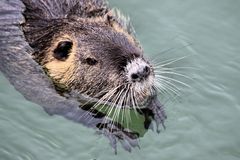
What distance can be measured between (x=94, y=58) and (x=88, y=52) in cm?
7

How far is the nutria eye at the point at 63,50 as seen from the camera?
497 cm

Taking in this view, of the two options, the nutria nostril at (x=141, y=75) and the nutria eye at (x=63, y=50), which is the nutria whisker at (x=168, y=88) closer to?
the nutria nostril at (x=141, y=75)

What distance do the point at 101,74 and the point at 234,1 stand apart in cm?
199

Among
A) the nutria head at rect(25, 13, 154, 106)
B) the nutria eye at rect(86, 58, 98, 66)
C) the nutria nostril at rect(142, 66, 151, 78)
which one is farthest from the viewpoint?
the nutria eye at rect(86, 58, 98, 66)

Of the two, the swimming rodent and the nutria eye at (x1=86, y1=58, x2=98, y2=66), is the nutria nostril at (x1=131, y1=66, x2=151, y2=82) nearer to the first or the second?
the swimming rodent

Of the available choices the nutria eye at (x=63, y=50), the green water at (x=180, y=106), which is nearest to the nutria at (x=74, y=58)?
the nutria eye at (x=63, y=50)

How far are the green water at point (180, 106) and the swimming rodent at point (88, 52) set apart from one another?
0.34 metres

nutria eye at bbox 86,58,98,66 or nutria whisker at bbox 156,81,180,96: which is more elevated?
nutria whisker at bbox 156,81,180,96

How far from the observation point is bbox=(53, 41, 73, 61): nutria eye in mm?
4973

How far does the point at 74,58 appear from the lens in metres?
5.00

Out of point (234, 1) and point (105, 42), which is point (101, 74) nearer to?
point (105, 42)

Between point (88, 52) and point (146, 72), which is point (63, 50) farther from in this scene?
point (146, 72)

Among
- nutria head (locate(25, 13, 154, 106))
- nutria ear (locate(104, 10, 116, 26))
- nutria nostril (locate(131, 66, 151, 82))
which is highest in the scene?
nutria ear (locate(104, 10, 116, 26))

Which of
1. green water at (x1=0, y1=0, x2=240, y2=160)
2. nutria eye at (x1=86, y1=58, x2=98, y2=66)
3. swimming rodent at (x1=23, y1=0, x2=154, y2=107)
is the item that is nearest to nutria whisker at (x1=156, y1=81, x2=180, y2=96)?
green water at (x1=0, y1=0, x2=240, y2=160)
